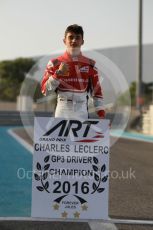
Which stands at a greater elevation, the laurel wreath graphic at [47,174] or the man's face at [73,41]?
the man's face at [73,41]

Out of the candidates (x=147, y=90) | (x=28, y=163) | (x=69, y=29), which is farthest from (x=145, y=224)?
(x=147, y=90)

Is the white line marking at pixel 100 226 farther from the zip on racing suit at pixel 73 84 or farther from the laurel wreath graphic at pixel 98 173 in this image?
the zip on racing suit at pixel 73 84

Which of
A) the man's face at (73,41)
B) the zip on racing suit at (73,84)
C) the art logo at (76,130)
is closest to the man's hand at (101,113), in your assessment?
the zip on racing suit at (73,84)

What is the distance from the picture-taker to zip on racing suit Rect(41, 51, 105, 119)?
5.32 meters

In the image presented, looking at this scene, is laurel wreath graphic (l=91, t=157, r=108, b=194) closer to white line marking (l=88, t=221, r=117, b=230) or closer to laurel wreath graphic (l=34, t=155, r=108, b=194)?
laurel wreath graphic (l=34, t=155, r=108, b=194)

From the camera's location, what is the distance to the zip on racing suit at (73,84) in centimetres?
532

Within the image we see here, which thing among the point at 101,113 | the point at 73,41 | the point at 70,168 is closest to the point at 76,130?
the point at 70,168

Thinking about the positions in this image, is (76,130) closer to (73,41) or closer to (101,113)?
(101,113)

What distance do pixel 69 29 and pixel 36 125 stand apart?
41.5 inches

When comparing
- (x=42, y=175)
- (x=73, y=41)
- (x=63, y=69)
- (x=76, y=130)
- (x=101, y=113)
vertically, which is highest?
(x=73, y=41)

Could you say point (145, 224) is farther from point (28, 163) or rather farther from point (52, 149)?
point (28, 163)

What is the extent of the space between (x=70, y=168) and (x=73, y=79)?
0.90 m

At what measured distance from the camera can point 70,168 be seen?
526cm

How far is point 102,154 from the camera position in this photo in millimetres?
5230
